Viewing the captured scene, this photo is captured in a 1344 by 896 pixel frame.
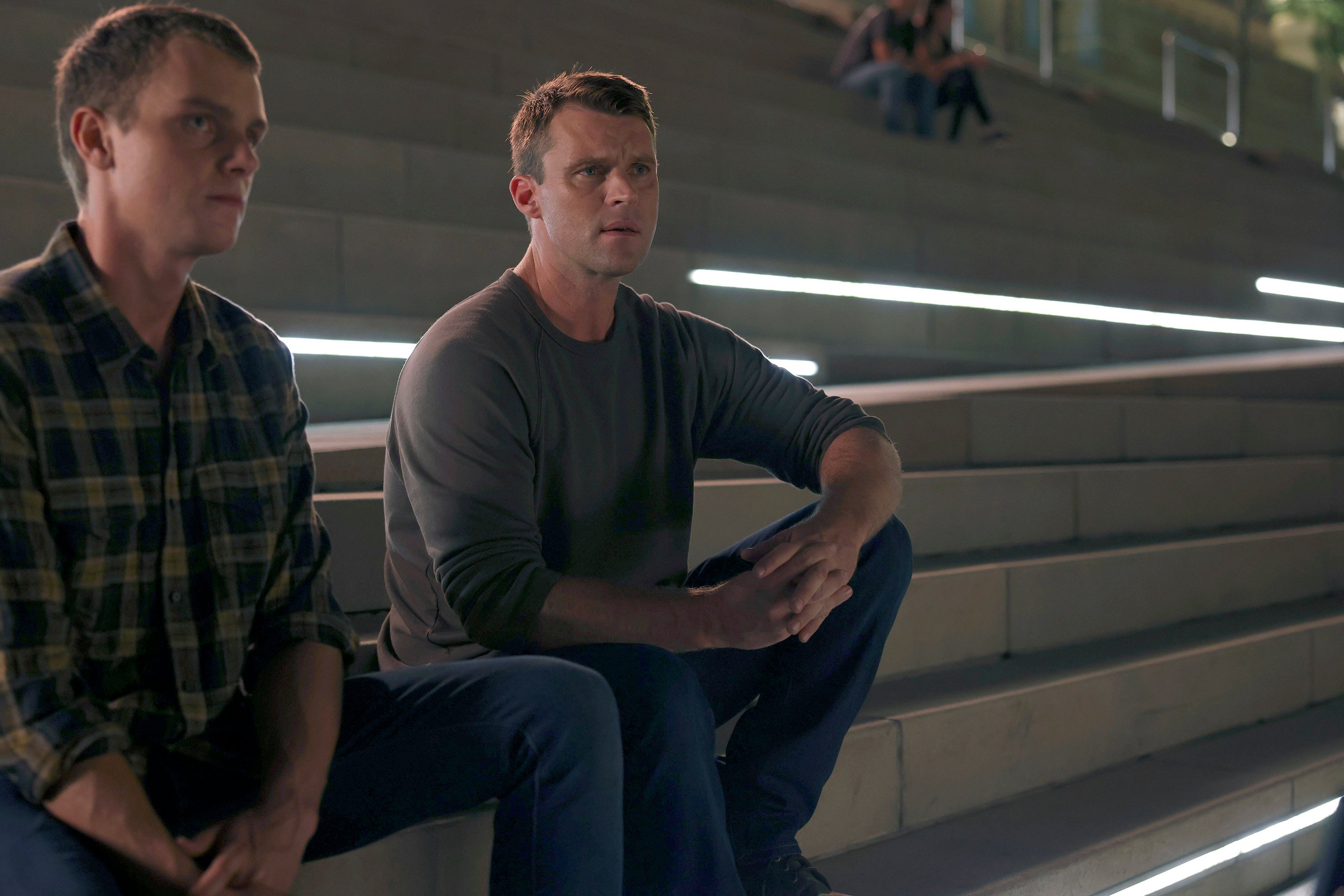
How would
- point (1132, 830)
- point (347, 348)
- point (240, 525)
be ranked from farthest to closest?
point (347, 348), point (1132, 830), point (240, 525)

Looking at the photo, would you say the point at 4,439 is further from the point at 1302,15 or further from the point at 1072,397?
the point at 1302,15

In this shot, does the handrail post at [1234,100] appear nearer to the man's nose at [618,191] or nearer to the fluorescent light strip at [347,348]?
the fluorescent light strip at [347,348]

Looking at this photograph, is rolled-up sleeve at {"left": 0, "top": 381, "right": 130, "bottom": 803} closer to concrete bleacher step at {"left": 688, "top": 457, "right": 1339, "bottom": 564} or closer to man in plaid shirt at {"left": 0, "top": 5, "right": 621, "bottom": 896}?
man in plaid shirt at {"left": 0, "top": 5, "right": 621, "bottom": 896}

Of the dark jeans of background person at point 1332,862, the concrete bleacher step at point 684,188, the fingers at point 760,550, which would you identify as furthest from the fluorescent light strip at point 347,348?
the dark jeans of background person at point 1332,862

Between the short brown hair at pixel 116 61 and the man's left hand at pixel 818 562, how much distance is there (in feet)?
2.79

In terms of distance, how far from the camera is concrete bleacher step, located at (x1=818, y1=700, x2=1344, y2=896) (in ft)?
6.21

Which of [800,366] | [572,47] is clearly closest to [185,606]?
[800,366]

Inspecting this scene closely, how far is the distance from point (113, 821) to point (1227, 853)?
198 centimetres

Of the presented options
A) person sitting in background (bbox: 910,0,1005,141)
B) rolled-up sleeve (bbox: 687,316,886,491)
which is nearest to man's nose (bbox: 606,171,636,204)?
rolled-up sleeve (bbox: 687,316,886,491)

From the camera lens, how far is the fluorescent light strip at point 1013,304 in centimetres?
408

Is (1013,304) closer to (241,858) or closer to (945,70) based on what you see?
(945,70)

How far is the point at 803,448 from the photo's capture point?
1.87 meters

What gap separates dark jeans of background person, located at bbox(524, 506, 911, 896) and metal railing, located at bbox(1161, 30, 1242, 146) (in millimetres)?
7500

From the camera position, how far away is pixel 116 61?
1140mm
